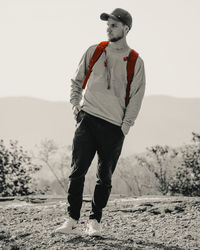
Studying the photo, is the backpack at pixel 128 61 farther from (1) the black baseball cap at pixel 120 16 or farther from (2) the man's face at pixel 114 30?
(1) the black baseball cap at pixel 120 16

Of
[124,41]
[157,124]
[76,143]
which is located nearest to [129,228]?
[76,143]

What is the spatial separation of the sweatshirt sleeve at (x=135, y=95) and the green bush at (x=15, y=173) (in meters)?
7.59

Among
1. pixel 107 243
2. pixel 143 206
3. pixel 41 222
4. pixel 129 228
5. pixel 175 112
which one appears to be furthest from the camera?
pixel 175 112

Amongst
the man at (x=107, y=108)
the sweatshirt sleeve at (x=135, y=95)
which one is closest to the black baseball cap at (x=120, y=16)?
the man at (x=107, y=108)

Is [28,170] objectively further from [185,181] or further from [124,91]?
[124,91]

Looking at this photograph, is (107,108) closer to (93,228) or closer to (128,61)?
(128,61)

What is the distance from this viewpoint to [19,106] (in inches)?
3898

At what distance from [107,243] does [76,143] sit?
1004mm

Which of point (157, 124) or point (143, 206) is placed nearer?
point (143, 206)

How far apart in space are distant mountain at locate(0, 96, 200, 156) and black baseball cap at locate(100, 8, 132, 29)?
270 feet

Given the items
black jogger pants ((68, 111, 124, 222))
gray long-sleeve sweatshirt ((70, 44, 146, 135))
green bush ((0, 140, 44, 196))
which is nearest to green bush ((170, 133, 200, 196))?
green bush ((0, 140, 44, 196))

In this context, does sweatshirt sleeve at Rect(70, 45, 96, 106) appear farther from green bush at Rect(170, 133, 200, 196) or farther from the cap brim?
green bush at Rect(170, 133, 200, 196)

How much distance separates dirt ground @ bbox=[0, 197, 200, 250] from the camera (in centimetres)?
411

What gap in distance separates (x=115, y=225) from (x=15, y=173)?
21.5 ft
